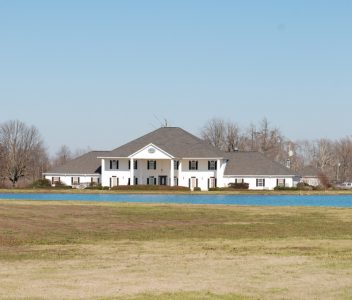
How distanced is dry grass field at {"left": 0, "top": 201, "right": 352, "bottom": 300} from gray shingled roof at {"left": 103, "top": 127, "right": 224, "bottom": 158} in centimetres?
5997

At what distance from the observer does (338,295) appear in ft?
44.7

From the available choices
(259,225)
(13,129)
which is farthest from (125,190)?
(259,225)

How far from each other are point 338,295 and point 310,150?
169m

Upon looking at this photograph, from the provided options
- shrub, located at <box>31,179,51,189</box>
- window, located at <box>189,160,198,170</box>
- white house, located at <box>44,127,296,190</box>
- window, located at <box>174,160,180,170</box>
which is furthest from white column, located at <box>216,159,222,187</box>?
shrub, located at <box>31,179,51,189</box>

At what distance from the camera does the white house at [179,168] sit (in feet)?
316

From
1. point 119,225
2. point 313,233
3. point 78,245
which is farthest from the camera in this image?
point 119,225

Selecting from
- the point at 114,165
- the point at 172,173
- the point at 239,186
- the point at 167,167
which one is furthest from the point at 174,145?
the point at 239,186

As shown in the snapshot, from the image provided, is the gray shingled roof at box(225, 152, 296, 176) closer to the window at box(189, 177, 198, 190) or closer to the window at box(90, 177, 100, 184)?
the window at box(189, 177, 198, 190)

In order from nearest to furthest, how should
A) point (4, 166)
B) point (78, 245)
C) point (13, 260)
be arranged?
point (13, 260) → point (78, 245) → point (4, 166)

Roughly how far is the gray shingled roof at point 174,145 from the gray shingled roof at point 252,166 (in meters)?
2.54

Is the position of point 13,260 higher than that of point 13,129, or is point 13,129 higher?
point 13,129

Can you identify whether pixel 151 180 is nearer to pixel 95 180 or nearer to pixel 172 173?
pixel 172 173

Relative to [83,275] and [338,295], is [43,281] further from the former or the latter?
Answer: [338,295]

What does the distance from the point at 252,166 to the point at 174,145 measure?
11.1 metres
